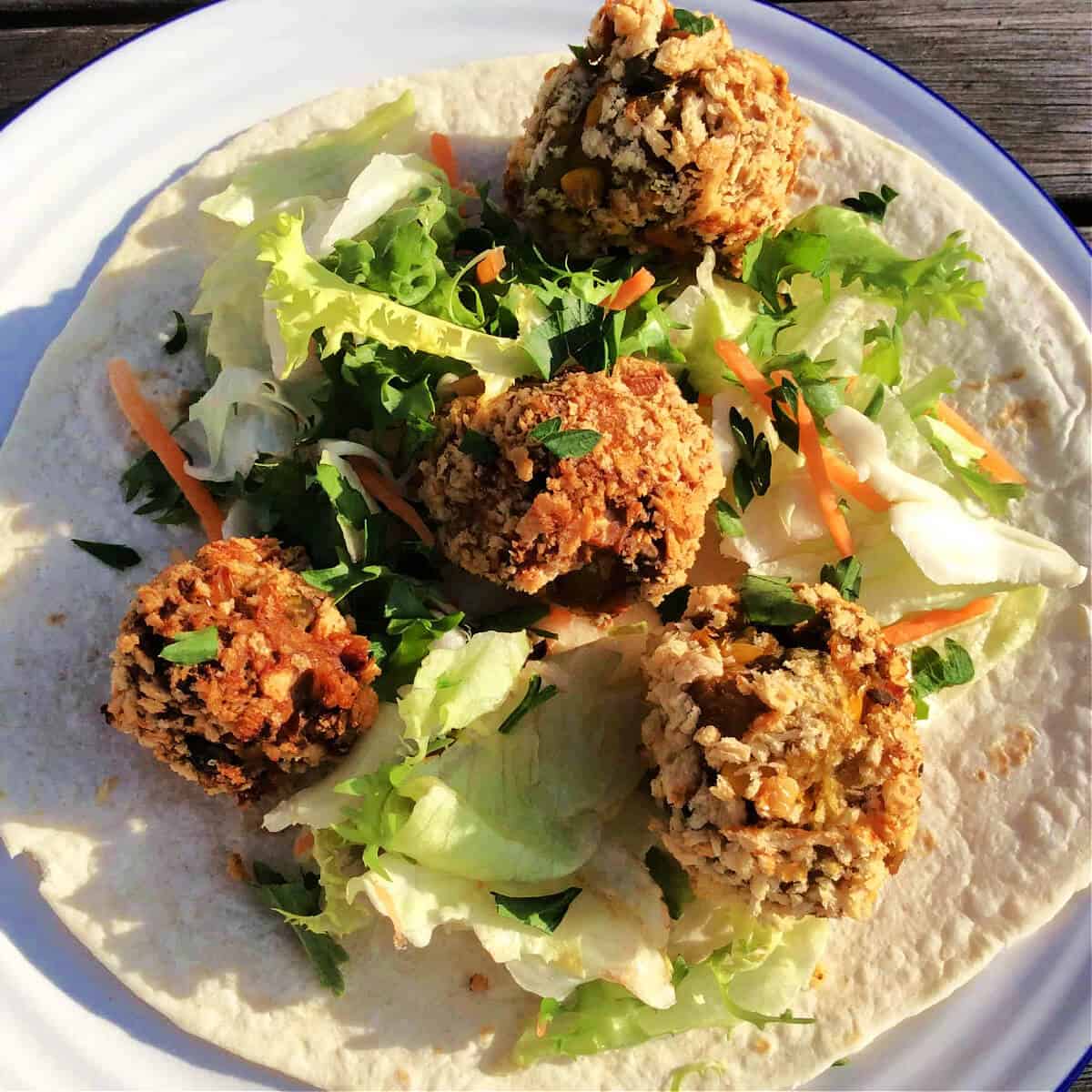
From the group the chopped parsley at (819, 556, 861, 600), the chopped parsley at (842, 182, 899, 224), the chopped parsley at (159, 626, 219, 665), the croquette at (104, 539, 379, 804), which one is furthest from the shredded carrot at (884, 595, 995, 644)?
the chopped parsley at (159, 626, 219, 665)

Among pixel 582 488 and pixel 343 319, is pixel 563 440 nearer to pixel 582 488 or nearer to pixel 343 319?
pixel 582 488

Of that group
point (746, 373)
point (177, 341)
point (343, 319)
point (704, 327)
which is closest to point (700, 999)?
point (746, 373)

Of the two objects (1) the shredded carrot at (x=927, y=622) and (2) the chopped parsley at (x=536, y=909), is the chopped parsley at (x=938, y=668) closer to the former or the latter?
(1) the shredded carrot at (x=927, y=622)

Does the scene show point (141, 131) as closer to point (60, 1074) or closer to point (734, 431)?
point (734, 431)

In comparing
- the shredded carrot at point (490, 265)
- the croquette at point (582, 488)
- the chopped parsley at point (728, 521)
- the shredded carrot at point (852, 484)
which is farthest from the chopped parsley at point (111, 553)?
the shredded carrot at point (852, 484)

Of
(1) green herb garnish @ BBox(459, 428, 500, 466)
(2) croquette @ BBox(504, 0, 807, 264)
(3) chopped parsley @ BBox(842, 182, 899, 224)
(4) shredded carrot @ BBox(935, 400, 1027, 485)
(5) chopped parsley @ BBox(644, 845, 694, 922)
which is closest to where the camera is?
(1) green herb garnish @ BBox(459, 428, 500, 466)

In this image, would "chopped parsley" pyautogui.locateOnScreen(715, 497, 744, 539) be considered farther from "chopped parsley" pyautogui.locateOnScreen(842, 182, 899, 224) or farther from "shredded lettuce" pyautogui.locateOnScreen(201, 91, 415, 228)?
"shredded lettuce" pyautogui.locateOnScreen(201, 91, 415, 228)
